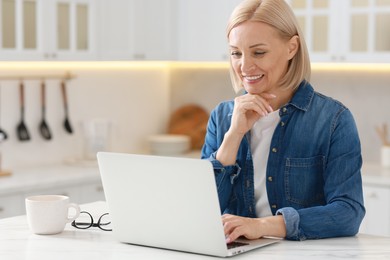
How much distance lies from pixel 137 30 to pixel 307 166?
2846 millimetres

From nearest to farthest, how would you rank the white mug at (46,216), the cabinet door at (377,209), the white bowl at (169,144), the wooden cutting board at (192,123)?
the white mug at (46,216), the cabinet door at (377,209), the white bowl at (169,144), the wooden cutting board at (192,123)

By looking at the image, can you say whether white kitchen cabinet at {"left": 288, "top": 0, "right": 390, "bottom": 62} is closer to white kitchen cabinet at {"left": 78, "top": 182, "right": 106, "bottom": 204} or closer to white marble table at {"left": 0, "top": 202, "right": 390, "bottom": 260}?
white kitchen cabinet at {"left": 78, "top": 182, "right": 106, "bottom": 204}

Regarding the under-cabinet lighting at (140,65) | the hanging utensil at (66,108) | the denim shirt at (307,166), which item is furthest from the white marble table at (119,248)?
the hanging utensil at (66,108)

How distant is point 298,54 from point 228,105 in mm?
282

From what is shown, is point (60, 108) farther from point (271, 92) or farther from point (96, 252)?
point (96, 252)

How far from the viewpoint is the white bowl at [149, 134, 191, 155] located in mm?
5180

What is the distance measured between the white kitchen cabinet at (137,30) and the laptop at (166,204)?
2.75 metres

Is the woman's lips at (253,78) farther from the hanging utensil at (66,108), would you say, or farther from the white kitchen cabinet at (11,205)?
the hanging utensil at (66,108)

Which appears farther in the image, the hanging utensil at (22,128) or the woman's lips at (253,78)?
the hanging utensil at (22,128)

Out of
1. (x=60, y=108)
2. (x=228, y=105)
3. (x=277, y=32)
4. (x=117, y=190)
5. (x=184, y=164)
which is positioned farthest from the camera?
(x=60, y=108)

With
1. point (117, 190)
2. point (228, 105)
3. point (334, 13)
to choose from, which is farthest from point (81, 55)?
point (117, 190)

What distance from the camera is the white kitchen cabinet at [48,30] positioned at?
4219mm

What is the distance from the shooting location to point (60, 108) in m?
4.79

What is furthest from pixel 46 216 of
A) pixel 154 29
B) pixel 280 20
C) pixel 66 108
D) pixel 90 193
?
pixel 154 29
